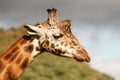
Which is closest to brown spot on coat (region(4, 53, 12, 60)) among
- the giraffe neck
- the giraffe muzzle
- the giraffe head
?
the giraffe neck

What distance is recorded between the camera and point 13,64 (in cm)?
1455

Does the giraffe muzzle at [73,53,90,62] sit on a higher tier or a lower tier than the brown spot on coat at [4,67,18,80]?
higher

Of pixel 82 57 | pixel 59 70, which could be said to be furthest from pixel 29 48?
pixel 59 70

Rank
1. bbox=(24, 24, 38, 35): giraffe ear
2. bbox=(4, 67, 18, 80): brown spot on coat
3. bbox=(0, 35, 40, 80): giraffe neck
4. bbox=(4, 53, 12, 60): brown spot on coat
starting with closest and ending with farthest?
1. bbox=(24, 24, 38, 35): giraffe ear
2. bbox=(4, 67, 18, 80): brown spot on coat
3. bbox=(0, 35, 40, 80): giraffe neck
4. bbox=(4, 53, 12, 60): brown spot on coat

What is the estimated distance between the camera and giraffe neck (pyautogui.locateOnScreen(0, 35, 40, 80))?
14453mm

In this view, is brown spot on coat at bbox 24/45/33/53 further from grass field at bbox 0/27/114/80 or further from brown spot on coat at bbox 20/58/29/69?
grass field at bbox 0/27/114/80

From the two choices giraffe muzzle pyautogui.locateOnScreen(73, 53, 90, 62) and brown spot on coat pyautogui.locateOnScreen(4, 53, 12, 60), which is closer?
giraffe muzzle pyautogui.locateOnScreen(73, 53, 90, 62)

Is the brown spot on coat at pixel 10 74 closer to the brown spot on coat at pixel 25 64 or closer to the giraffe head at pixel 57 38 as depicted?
the brown spot on coat at pixel 25 64

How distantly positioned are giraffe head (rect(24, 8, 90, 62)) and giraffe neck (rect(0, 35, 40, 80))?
0.26 metres

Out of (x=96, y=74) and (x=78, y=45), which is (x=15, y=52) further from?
(x=96, y=74)

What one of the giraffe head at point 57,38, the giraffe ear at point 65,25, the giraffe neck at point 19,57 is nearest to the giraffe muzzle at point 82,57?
the giraffe head at point 57,38

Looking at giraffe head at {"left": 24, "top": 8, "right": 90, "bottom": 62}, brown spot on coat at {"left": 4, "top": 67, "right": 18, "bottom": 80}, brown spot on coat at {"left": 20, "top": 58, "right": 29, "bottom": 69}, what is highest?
giraffe head at {"left": 24, "top": 8, "right": 90, "bottom": 62}

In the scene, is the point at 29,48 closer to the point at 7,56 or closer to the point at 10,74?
the point at 7,56

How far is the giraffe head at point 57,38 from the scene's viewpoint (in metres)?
14.4
